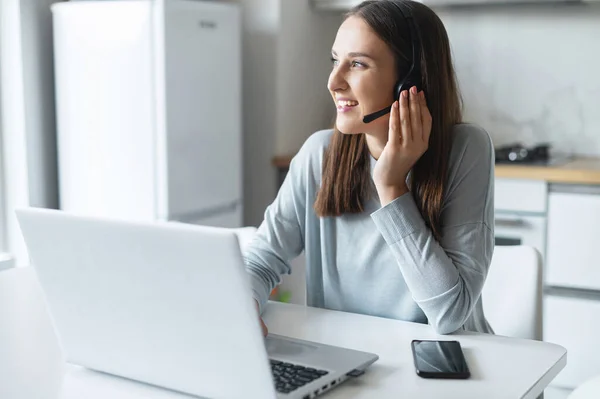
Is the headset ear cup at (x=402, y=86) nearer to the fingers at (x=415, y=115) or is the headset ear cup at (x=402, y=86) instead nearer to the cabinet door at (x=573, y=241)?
the fingers at (x=415, y=115)

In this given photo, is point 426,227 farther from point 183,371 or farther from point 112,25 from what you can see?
point 112,25

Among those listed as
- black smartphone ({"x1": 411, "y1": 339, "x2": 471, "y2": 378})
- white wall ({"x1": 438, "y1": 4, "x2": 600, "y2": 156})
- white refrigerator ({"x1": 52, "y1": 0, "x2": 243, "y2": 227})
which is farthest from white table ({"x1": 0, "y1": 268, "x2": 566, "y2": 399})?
white wall ({"x1": 438, "y1": 4, "x2": 600, "y2": 156})

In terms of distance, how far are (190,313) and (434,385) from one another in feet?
1.07

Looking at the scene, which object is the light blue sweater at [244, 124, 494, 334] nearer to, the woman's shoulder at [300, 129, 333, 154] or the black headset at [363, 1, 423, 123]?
the woman's shoulder at [300, 129, 333, 154]

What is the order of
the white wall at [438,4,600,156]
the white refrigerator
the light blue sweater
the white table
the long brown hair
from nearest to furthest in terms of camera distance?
the white table → the light blue sweater → the long brown hair → the white refrigerator → the white wall at [438,4,600,156]

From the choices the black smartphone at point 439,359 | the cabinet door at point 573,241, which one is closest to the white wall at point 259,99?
the cabinet door at point 573,241

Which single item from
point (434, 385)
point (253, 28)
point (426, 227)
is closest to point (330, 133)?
point (426, 227)

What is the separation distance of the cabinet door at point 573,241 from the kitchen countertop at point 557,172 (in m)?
0.06

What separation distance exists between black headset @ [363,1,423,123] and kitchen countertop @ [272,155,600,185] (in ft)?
4.68

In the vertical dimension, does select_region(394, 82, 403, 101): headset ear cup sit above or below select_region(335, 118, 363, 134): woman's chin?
above

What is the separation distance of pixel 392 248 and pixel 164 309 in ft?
1.62

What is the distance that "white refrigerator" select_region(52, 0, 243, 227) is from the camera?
9.00 ft

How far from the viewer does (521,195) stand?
2.75 meters

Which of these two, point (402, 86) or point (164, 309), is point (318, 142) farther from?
point (164, 309)
